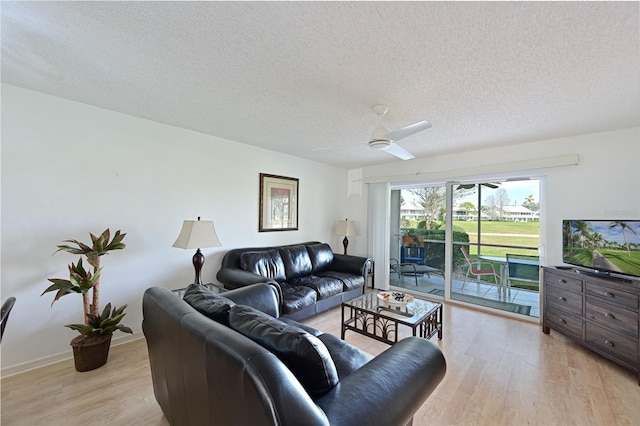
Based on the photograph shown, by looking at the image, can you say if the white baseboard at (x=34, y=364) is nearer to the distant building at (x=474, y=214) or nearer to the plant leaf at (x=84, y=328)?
the plant leaf at (x=84, y=328)

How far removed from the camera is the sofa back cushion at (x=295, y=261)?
3.62 meters

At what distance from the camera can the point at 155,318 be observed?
1457 mm

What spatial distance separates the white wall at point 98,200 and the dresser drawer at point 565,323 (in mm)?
3851

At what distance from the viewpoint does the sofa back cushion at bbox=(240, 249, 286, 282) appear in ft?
10.5

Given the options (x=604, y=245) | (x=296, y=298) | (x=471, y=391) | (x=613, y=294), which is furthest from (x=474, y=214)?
(x=296, y=298)

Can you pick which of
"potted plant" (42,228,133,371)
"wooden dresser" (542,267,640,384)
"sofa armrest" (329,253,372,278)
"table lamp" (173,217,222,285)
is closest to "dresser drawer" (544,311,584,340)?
"wooden dresser" (542,267,640,384)

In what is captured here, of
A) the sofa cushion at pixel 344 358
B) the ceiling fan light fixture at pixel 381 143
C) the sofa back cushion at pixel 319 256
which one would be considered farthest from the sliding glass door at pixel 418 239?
the sofa cushion at pixel 344 358

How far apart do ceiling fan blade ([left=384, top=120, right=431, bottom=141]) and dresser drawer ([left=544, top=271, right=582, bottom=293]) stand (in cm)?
234

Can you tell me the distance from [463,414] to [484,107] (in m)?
2.44

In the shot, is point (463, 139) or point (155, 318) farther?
point (463, 139)

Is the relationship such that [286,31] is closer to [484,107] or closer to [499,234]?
[484,107]

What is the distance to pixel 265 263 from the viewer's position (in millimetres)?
3350

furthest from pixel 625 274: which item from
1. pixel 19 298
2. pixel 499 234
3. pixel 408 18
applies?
pixel 19 298

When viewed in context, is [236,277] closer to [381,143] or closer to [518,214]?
[381,143]
